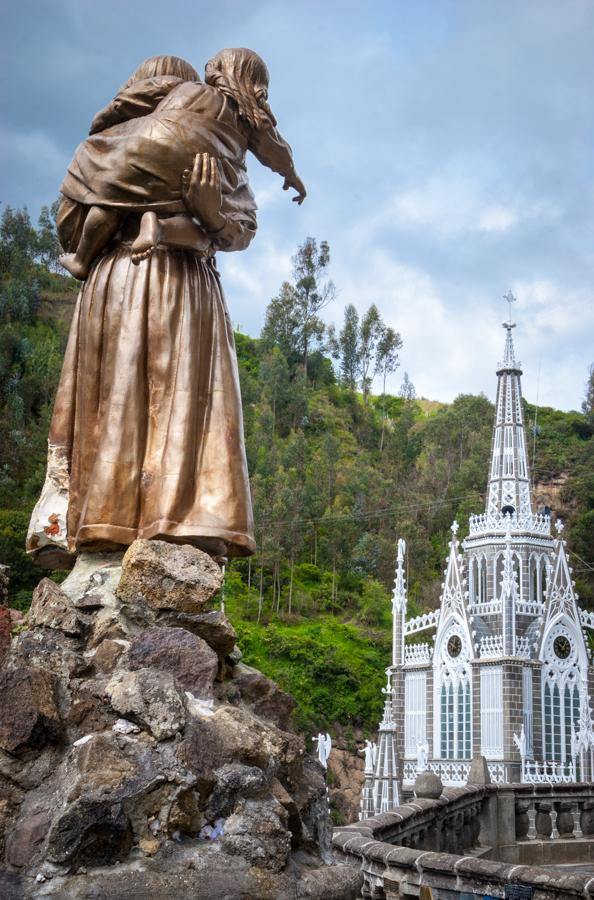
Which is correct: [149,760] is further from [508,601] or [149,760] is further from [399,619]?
[399,619]

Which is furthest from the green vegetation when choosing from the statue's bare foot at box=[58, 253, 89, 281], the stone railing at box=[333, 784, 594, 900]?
the statue's bare foot at box=[58, 253, 89, 281]

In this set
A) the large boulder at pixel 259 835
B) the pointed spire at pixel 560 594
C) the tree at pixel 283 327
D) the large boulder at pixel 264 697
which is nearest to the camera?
the large boulder at pixel 259 835

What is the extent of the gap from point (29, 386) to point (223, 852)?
32876mm

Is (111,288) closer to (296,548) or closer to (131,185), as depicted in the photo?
(131,185)

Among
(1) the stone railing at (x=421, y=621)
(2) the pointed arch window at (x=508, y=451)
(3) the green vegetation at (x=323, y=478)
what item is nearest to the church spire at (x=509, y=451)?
(2) the pointed arch window at (x=508, y=451)

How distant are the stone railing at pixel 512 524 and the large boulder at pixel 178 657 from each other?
84.0 ft

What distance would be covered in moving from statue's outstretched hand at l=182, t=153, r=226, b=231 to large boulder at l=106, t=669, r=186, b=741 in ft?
6.84

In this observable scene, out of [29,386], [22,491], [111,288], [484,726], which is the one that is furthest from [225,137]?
[29,386]

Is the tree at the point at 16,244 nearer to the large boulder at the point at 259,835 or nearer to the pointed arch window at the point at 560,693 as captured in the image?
the pointed arch window at the point at 560,693

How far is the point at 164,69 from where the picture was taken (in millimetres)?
4898

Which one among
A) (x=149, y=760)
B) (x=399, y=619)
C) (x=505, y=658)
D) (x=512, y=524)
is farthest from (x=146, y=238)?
(x=512, y=524)

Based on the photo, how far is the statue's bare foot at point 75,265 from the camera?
4.82 meters

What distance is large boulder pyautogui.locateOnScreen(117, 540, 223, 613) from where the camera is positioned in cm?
389

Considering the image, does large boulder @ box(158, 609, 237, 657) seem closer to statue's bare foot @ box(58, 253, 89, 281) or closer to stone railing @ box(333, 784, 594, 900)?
statue's bare foot @ box(58, 253, 89, 281)
